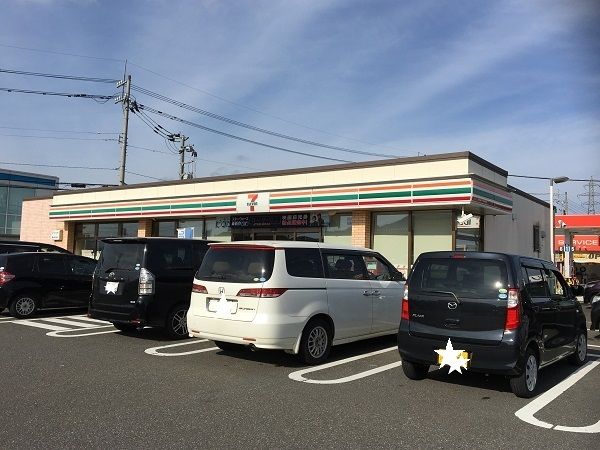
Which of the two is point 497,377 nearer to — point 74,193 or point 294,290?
point 294,290

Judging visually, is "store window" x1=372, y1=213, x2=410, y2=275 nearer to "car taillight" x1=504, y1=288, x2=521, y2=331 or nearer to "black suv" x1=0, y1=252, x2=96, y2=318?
"black suv" x1=0, y1=252, x2=96, y2=318

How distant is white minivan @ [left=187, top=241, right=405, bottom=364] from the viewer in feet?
24.4

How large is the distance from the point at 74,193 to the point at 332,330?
20.7 m

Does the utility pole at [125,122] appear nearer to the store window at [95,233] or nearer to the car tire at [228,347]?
the store window at [95,233]

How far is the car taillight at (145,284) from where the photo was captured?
30.9 feet

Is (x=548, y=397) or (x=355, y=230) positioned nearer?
(x=548, y=397)

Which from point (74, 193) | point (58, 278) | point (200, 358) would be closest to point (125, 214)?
point (74, 193)

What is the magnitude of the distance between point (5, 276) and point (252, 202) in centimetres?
802

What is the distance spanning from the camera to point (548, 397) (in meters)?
6.36

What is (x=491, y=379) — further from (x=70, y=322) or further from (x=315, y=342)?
(x=70, y=322)

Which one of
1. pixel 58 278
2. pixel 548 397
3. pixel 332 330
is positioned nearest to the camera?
pixel 548 397

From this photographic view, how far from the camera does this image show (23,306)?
12.4 meters

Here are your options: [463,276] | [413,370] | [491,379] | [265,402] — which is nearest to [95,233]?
[413,370]

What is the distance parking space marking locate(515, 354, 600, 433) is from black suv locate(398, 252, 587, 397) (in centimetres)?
20
